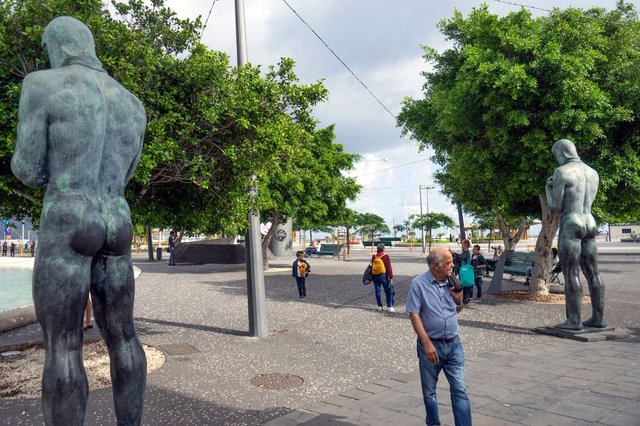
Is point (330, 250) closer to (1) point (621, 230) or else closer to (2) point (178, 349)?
(2) point (178, 349)

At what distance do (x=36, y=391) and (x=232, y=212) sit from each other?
3.43 meters

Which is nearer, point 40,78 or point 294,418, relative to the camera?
point 40,78

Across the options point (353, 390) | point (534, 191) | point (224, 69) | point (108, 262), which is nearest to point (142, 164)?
point (224, 69)

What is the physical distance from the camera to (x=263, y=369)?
638cm

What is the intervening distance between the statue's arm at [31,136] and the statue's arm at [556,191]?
7.60 meters

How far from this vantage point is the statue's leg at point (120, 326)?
303 centimetres

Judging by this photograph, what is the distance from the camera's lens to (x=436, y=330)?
3777 millimetres

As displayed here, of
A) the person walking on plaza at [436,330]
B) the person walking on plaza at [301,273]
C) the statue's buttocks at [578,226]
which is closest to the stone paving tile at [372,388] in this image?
the person walking on plaza at [436,330]

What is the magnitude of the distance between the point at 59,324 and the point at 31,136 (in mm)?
1086

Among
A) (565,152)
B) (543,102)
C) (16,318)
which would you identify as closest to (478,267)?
(543,102)

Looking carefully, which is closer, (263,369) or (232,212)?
(263,369)

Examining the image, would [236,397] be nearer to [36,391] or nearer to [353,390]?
[353,390]

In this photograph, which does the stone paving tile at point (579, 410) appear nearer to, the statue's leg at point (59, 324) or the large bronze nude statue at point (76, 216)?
the large bronze nude statue at point (76, 216)

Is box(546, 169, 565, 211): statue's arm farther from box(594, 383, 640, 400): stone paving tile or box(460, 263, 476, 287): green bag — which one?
box(594, 383, 640, 400): stone paving tile
